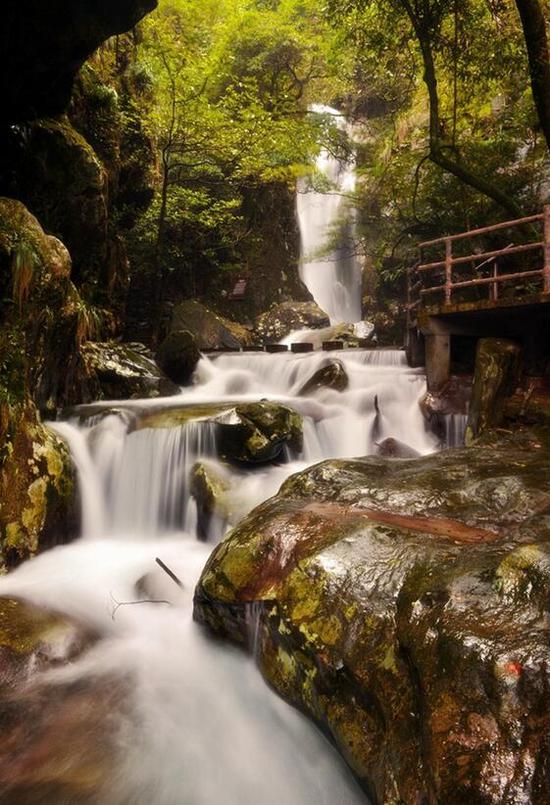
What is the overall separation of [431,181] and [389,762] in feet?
44.0

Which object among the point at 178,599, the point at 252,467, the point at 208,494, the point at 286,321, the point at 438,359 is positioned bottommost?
the point at 178,599

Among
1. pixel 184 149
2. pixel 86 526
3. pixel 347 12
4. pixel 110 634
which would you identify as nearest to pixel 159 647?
pixel 110 634

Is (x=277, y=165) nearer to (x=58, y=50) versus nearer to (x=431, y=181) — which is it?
(x=431, y=181)

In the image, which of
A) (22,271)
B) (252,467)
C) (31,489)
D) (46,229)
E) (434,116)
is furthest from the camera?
(434,116)

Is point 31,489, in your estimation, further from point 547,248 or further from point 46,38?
point 547,248

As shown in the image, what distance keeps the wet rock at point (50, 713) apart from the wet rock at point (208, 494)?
2.14 metres

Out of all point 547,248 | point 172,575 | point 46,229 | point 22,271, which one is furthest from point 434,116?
point 172,575

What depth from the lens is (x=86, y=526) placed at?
21.6 ft

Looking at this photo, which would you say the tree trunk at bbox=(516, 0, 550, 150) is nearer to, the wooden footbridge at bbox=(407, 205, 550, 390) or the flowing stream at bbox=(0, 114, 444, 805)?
the wooden footbridge at bbox=(407, 205, 550, 390)

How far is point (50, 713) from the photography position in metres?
3.50

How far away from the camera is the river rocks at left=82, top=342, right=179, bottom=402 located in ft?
32.4

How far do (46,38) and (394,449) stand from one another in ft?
25.9

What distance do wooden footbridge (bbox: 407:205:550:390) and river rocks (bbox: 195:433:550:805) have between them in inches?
181

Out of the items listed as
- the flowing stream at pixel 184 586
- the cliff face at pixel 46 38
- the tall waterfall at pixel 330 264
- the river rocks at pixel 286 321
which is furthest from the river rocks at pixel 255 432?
the tall waterfall at pixel 330 264
